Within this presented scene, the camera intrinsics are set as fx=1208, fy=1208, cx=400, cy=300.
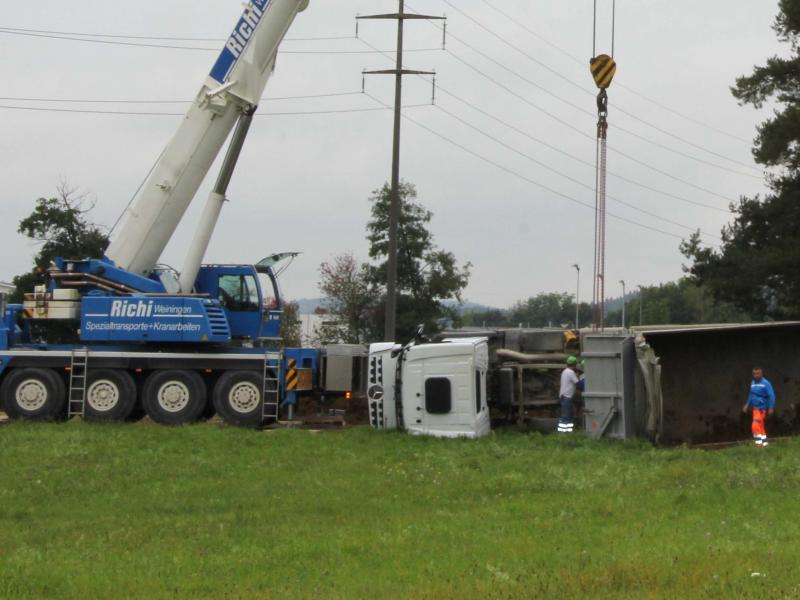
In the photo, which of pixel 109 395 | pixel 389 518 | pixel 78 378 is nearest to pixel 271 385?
pixel 109 395

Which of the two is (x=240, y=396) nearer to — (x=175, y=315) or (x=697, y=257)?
(x=175, y=315)

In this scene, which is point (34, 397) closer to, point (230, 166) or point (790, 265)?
point (230, 166)

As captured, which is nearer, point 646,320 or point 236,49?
point 236,49

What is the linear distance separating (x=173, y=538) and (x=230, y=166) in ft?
46.5

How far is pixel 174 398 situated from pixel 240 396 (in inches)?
51.8

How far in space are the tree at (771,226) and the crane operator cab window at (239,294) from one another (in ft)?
A: 61.6

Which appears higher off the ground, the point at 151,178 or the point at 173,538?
the point at 151,178

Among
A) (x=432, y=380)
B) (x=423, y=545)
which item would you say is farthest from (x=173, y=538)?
(x=432, y=380)

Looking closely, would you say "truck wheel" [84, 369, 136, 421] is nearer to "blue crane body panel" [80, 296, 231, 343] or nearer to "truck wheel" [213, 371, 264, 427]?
"blue crane body panel" [80, 296, 231, 343]

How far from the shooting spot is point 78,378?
23.5 m

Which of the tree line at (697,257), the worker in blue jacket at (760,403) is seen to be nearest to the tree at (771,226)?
the tree line at (697,257)

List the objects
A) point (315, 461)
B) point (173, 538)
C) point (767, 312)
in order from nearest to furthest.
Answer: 1. point (173, 538)
2. point (315, 461)
3. point (767, 312)

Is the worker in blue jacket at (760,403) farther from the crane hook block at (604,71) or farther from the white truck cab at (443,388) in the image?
the crane hook block at (604,71)

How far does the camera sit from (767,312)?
130 ft
